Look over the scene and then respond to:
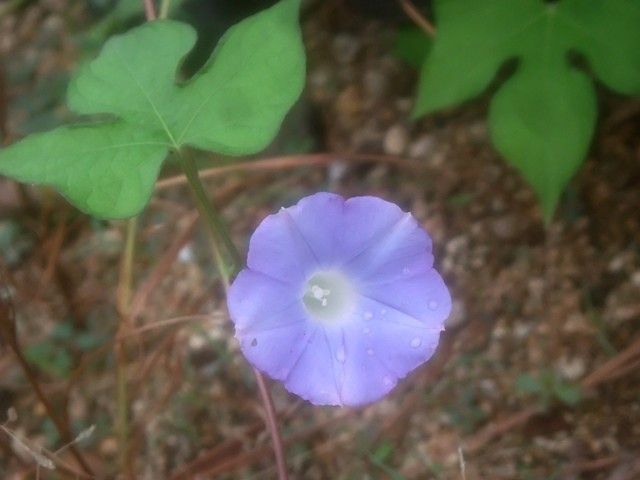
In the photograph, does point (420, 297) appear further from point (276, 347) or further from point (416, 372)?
point (416, 372)

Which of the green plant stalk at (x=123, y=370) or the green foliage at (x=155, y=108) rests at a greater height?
the green foliage at (x=155, y=108)

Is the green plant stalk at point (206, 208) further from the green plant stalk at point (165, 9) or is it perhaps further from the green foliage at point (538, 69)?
the green foliage at point (538, 69)

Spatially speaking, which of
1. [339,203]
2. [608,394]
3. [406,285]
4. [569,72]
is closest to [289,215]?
[339,203]

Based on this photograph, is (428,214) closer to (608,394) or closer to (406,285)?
(608,394)

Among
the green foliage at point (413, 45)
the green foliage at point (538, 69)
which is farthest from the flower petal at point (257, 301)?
the green foliage at point (413, 45)

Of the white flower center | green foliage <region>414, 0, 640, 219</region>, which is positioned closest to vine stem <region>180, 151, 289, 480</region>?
the white flower center
